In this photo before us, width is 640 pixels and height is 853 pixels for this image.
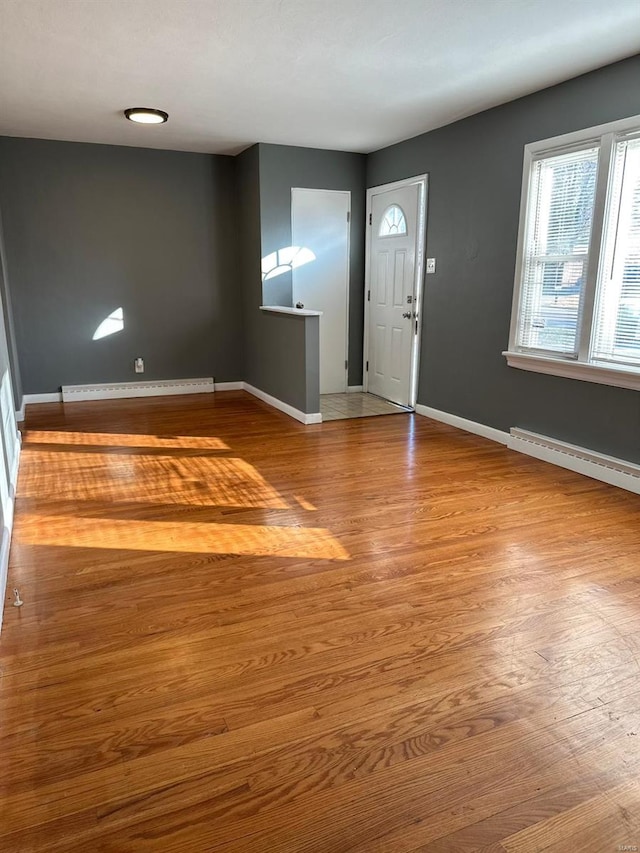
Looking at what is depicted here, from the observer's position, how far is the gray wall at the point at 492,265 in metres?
3.59

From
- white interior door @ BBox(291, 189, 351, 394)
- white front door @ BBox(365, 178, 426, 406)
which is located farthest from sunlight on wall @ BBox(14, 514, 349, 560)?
white interior door @ BBox(291, 189, 351, 394)

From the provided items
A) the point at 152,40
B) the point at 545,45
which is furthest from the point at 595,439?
the point at 152,40

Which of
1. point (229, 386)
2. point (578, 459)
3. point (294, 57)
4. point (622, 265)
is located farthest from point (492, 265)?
point (229, 386)

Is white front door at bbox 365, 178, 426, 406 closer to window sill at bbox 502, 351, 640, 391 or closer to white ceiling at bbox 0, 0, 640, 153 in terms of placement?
white ceiling at bbox 0, 0, 640, 153

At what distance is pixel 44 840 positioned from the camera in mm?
1334

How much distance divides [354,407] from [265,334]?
1186 millimetres

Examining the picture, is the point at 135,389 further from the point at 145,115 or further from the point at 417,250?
the point at 417,250

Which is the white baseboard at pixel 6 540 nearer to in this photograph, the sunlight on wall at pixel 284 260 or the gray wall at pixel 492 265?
the sunlight on wall at pixel 284 260

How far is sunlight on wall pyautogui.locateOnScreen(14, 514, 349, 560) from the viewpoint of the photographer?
279 centimetres

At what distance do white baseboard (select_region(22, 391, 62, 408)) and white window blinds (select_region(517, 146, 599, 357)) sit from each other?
4598 mm

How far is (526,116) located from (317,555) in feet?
11.1

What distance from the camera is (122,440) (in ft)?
15.4

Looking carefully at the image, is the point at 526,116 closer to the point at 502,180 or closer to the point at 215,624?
the point at 502,180

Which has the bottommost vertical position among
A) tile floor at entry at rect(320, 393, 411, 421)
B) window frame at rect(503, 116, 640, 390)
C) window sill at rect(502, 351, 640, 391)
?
tile floor at entry at rect(320, 393, 411, 421)
